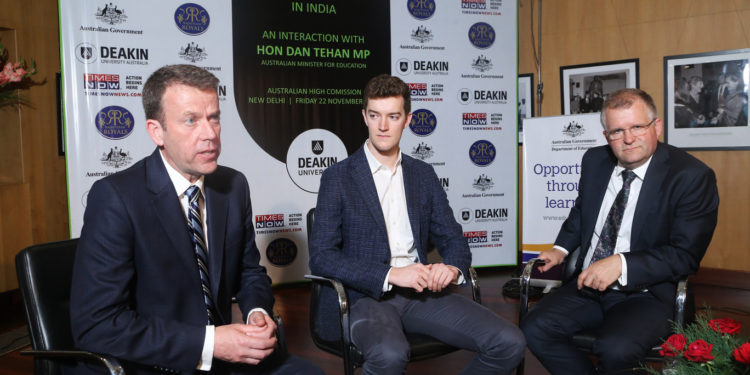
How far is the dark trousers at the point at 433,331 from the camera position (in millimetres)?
2211

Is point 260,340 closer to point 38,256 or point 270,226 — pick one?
point 38,256

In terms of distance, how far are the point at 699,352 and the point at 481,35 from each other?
458 cm

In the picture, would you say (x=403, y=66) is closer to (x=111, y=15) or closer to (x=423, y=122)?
(x=423, y=122)

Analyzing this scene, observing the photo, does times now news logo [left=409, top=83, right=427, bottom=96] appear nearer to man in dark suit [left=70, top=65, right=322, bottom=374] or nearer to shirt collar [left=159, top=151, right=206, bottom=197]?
man in dark suit [left=70, top=65, right=322, bottom=374]

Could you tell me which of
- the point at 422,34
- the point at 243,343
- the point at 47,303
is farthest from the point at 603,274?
the point at 422,34

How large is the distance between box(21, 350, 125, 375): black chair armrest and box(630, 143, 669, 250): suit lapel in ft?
7.14

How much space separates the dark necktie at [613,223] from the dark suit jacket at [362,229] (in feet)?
2.11

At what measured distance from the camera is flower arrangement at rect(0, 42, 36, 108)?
16.0ft

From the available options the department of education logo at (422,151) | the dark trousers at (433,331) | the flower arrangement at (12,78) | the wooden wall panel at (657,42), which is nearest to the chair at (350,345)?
the dark trousers at (433,331)

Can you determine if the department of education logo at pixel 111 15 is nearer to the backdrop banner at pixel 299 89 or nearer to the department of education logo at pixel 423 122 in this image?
the backdrop banner at pixel 299 89

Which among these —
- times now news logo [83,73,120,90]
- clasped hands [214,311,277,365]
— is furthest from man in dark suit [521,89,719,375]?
times now news logo [83,73,120,90]

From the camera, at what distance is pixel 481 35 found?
559 centimetres

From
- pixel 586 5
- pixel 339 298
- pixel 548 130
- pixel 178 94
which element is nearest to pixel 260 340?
pixel 339 298

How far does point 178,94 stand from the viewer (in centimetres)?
178
